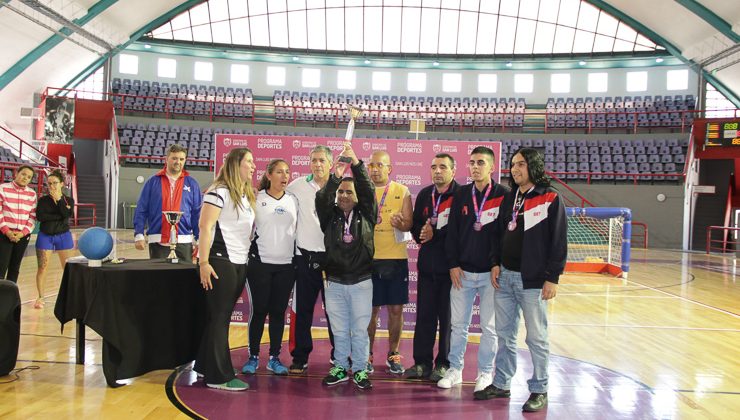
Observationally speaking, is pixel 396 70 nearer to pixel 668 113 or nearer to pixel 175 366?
pixel 668 113

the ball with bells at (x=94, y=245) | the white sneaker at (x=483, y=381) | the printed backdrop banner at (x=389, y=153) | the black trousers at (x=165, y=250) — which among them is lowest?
the white sneaker at (x=483, y=381)

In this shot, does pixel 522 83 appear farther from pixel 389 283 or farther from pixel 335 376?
pixel 335 376

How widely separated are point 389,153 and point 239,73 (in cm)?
2401

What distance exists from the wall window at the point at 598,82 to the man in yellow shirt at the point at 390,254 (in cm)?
2590

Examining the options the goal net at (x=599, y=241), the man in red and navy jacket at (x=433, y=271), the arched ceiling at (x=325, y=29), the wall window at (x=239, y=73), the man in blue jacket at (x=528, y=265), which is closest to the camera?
the man in blue jacket at (x=528, y=265)

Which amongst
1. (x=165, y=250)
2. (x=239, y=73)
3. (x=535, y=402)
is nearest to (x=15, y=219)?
(x=165, y=250)

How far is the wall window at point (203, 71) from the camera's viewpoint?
91.9 ft

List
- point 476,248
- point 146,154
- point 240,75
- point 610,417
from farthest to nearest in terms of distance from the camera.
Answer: point 240,75, point 146,154, point 476,248, point 610,417

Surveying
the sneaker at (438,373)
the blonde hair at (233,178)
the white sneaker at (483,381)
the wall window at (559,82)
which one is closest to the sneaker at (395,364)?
the sneaker at (438,373)

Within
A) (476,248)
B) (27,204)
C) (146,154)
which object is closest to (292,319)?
(476,248)

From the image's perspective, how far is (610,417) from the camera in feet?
12.2

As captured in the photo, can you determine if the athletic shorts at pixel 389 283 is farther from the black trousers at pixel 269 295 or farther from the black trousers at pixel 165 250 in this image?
the black trousers at pixel 165 250

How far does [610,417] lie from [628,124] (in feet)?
74.1

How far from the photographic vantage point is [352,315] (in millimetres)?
4152
